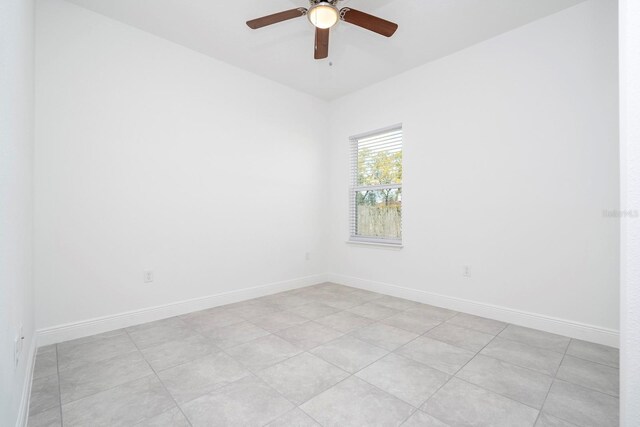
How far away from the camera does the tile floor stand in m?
1.50

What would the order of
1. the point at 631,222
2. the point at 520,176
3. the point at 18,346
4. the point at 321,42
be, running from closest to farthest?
1. the point at 631,222
2. the point at 18,346
3. the point at 321,42
4. the point at 520,176

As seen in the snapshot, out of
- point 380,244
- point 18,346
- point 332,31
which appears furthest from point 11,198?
point 380,244

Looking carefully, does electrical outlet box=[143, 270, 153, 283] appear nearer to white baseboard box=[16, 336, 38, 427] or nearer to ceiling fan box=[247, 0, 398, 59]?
white baseboard box=[16, 336, 38, 427]

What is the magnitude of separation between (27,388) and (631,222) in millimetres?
2872

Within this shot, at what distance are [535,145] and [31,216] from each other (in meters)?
4.18

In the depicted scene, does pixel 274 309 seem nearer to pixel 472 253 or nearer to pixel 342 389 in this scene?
pixel 342 389

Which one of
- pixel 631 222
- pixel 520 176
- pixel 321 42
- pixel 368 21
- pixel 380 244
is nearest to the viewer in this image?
pixel 631 222

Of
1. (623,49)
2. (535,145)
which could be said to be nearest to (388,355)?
(623,49)

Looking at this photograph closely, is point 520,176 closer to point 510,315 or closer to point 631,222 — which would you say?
point 510,315

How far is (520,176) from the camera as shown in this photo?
2736mm

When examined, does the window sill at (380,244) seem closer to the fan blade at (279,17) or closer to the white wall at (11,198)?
the fan blade at (279,17)

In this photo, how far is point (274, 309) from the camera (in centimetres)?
319

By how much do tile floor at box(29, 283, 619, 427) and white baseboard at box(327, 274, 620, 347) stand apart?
9cm

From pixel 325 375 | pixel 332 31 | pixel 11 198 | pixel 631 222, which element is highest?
pixel 332 31
